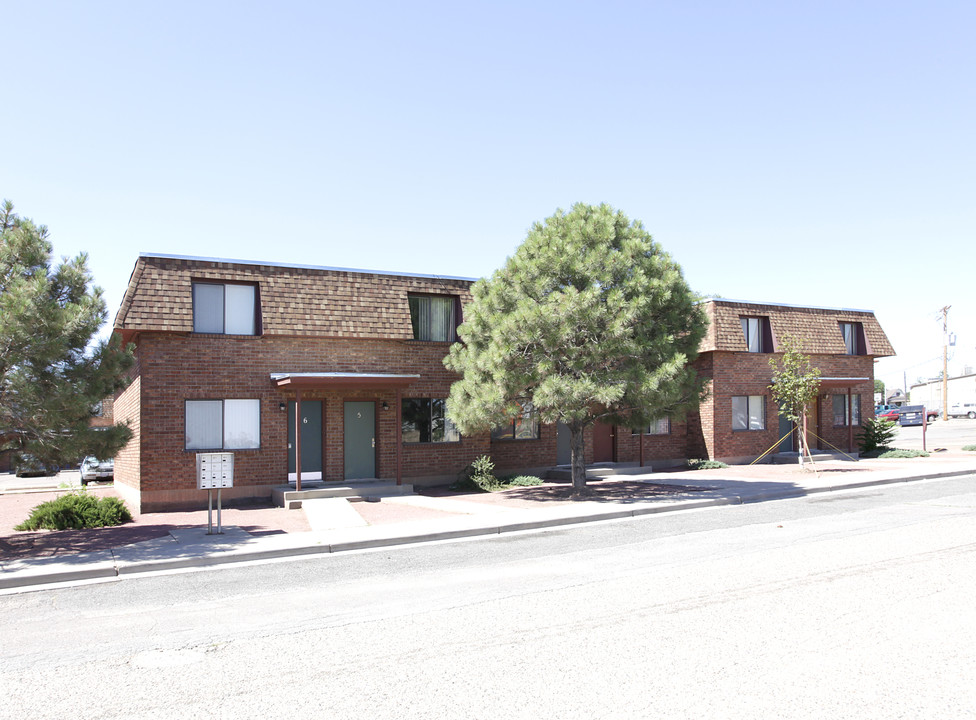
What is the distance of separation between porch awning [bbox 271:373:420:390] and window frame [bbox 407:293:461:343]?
1978mm

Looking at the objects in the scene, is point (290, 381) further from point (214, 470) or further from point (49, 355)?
point (49, 355)

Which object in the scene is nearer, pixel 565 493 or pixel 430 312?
pixel 565 493

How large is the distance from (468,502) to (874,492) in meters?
9.91

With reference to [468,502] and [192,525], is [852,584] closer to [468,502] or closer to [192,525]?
[468,502]

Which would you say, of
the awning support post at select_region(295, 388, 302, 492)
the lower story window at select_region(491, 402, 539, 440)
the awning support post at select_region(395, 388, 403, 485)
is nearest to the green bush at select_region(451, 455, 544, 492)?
the lower story window at select_region(491, 402, 539, 440)

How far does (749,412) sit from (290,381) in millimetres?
17525

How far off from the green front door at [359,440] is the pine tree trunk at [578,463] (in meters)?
5.35

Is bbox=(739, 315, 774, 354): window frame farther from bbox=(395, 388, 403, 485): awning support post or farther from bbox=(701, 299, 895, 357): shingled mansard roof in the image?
bbox=(395, 388, 403, 485): awning support post

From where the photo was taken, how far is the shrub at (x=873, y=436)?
30.0 meters

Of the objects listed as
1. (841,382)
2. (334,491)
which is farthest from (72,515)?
(841,382)

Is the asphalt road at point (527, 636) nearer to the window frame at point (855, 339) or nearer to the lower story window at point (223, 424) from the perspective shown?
the lower story window at point (223, 424)

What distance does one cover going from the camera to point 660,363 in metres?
16.9

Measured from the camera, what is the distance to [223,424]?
18016 mm

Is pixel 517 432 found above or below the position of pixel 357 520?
above
